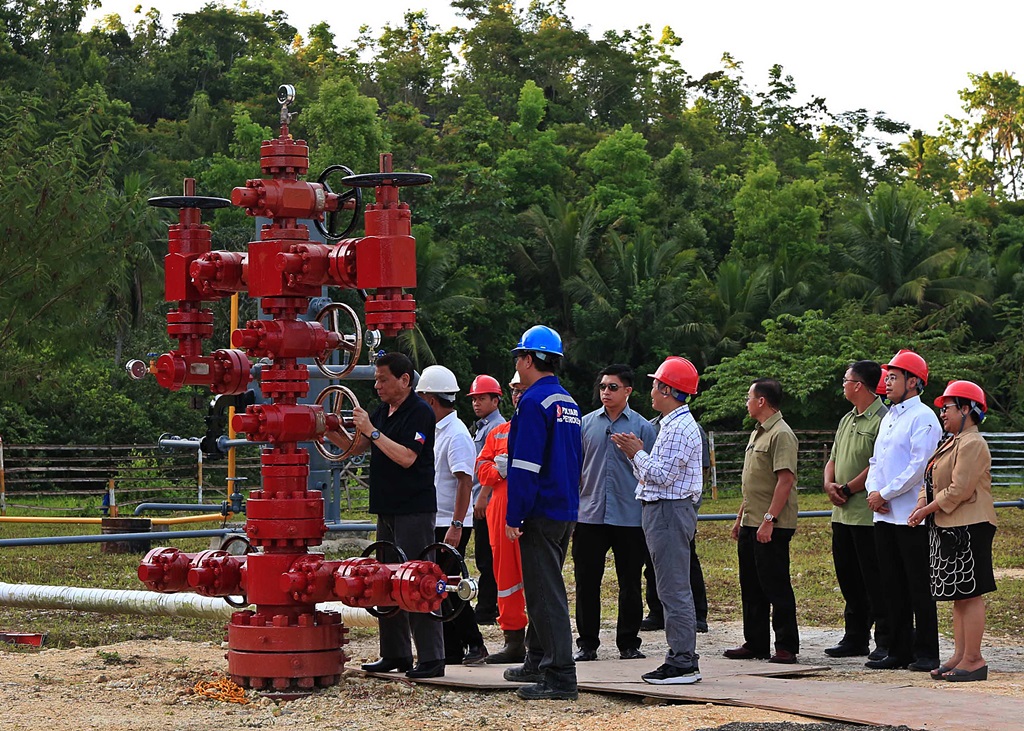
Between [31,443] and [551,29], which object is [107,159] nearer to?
[31,443]

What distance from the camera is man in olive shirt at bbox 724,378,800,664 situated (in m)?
8.93

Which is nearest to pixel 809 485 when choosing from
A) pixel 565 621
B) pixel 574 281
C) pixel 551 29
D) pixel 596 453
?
pixel 574 281

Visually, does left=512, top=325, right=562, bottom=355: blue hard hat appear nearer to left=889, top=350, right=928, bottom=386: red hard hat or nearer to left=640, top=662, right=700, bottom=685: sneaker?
left=640, top=662, right=700, bottom=685: sneaker

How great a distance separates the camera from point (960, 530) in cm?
817

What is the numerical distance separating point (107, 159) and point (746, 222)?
2768 cm

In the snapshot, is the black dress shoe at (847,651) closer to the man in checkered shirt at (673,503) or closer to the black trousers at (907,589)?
the black trousers at (907,589)

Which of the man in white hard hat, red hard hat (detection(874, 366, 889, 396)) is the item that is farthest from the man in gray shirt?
red hard hat (detection(874, 366, 889, 396))

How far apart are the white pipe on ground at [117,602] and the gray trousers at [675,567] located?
2.28m

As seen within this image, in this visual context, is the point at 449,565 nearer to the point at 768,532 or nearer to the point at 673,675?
the point at 673,675

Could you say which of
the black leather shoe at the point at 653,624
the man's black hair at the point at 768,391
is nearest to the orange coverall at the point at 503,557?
the man's black hair at the point at 768,391

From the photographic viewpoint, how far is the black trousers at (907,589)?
8562 millimetres

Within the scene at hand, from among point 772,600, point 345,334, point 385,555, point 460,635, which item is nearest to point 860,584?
point 772,600

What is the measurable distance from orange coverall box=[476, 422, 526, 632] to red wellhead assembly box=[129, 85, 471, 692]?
98 centimetres

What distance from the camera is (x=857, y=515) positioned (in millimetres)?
9148
